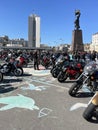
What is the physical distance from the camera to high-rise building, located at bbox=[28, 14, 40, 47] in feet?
380

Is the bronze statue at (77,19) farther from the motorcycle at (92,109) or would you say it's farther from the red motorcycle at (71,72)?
the motorcycle at (92,109)

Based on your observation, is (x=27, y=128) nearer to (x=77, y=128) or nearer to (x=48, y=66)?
(x=77, y=128)

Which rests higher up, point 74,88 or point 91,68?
point 91,68

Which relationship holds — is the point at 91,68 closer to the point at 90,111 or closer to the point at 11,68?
the point at 90,111

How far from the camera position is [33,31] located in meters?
119

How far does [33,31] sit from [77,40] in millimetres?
88791

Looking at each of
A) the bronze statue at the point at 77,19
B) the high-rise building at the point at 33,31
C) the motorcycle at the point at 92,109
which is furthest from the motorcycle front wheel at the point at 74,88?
the high-rise building at the point at 33,31

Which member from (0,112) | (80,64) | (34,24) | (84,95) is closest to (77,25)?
(80,64)

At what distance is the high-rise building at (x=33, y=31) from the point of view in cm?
11575

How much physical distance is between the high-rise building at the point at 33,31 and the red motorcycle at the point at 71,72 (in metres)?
101

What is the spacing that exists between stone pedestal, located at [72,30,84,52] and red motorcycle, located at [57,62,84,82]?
20.8 meters

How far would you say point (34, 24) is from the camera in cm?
12375

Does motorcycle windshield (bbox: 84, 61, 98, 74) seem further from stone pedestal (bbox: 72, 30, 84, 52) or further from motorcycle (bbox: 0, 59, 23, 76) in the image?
stone pedestal (bbox: 72, 30, 84, 52)

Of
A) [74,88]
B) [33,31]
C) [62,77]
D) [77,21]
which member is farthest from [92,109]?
[33,31]
